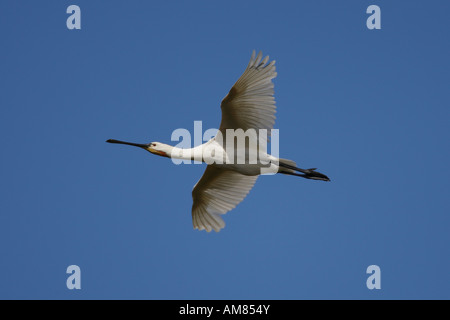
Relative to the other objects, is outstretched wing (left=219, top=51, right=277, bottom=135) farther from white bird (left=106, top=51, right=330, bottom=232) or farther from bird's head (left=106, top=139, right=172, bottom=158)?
bird's head (left=106, top=139, right=172, bottom=158)

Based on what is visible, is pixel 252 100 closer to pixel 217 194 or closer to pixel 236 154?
pixel 236 154

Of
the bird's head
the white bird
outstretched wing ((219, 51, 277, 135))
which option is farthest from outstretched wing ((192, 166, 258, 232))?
outstretched wing ((219, 51, 277, 135))

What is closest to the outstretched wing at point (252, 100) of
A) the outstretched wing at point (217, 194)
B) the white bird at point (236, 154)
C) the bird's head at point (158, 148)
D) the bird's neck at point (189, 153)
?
the white bird at point (236, 154)

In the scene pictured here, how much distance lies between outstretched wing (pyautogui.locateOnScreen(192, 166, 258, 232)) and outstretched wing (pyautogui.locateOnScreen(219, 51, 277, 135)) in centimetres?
161

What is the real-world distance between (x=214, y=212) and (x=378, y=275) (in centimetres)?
353

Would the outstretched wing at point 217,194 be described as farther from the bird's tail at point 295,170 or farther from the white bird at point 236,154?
the bird's tail at point 295,170

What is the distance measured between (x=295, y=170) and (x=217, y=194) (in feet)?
6.04

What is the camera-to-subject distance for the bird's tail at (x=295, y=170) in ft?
38.2

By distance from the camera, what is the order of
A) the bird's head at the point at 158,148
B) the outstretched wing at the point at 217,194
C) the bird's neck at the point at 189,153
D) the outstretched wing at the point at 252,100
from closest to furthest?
the outstretched wing at the point at 252,100 → the bird's neck at the point at 189,153 → the bird's head at the point at 158,148 → the outstretched wing at the point at 217,194

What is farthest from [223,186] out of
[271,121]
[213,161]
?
[271,121]

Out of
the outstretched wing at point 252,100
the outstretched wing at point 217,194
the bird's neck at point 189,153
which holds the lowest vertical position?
the outstretched wing at point 217,194

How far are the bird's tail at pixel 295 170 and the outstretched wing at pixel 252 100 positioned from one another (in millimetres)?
729
